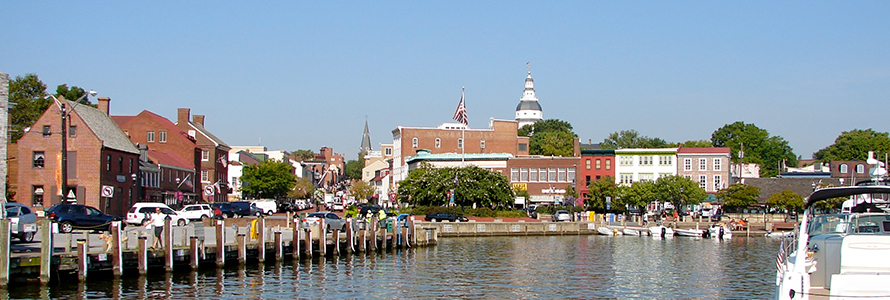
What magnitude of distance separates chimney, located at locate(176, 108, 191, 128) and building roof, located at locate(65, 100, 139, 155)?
2929cm

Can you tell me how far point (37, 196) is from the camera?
62.4 metres

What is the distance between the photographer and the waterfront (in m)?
31.3

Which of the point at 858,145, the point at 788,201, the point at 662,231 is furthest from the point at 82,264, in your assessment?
the point at 858,145

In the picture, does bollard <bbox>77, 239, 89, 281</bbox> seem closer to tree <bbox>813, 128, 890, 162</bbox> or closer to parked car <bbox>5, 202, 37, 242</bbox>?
parked car <bbox>5, 202, 37, 242</bbox>

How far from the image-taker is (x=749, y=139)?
15275cm

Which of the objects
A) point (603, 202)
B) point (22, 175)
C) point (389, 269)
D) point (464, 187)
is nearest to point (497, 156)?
point (603, 202)

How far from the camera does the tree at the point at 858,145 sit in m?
145

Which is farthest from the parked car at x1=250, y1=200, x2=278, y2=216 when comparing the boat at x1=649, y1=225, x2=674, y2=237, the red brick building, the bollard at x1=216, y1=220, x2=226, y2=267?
the bollard at x1=216, y1=220, x2=226, y2=267

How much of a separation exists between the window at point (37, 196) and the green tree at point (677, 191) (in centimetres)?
6146

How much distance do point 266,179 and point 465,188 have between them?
30925mm

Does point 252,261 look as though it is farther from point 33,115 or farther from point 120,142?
point 33,115

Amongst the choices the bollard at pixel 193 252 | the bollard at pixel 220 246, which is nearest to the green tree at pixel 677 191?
the bollard at pixel 220 246

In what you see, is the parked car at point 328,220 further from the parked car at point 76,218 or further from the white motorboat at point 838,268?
the white motorboat at point 838,268

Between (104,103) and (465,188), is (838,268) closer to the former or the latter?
(104,103)
